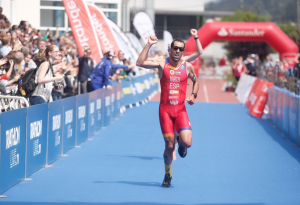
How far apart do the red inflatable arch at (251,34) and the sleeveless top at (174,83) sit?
31.7 meters

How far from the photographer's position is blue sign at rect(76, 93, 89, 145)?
44.7 feet

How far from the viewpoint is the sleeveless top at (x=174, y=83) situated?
9.06 metres

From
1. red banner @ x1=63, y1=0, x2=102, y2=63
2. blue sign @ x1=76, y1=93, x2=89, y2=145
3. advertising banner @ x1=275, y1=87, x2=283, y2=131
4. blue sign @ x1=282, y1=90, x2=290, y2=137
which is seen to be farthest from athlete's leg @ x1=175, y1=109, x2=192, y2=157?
red banner @ x1=63, y1=0, x2=102, y2=63

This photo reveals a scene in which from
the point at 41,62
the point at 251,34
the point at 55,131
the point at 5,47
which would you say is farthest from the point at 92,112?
the point at 251,34

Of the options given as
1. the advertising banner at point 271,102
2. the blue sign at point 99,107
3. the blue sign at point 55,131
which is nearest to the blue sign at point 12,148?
the blue sign at point 55,131

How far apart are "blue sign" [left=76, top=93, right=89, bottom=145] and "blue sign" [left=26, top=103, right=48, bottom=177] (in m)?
2.89

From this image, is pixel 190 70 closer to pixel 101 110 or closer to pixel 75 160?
pixel 75 160

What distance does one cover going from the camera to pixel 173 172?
34.9 feet

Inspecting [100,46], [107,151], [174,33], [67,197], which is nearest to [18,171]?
[67,197]

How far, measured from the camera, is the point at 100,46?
23.0 meters

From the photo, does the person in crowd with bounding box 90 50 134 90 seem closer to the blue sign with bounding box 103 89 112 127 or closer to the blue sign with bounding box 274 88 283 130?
the blue sign with bounding box 103 89 112 127

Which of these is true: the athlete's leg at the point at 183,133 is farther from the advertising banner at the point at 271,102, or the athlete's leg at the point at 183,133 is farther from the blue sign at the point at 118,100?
the blue sign at the point at 118,100

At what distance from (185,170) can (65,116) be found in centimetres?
279

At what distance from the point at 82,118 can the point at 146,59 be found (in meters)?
5.45
